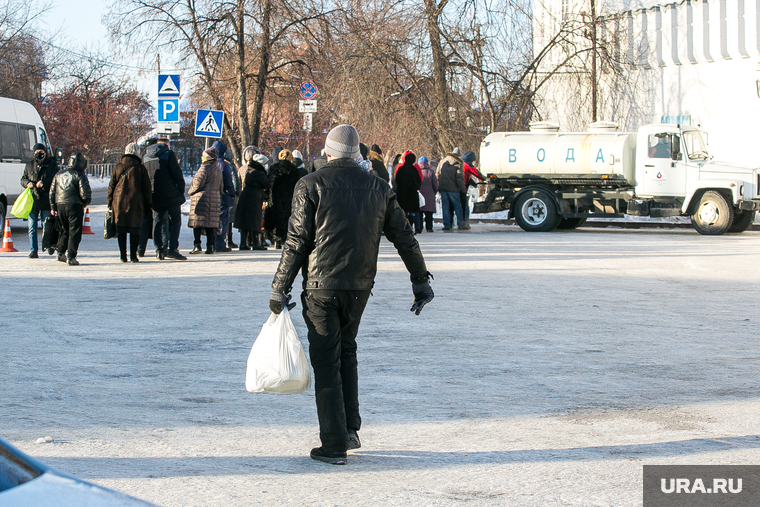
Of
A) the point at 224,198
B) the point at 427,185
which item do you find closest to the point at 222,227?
the point at 224,198

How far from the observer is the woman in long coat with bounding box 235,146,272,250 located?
15.3 meters

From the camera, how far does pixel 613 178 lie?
21781mm

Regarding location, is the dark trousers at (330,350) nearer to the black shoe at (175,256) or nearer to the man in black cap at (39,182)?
the black shoe at (175,256)

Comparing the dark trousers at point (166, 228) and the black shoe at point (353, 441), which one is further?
the dark trousers at point (166, 228)

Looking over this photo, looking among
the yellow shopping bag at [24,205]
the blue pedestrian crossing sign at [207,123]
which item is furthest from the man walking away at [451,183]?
the yellow shopping bag at [24,205]

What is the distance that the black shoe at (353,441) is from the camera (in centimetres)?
469

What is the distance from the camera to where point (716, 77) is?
3966cm

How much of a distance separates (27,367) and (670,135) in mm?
17948

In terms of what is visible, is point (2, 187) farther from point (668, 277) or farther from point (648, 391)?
point (648, 391)

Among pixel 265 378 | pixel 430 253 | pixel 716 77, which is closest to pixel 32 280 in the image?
pixel 430 253

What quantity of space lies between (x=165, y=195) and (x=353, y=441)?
32.2ft

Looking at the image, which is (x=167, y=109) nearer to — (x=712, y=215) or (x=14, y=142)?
(x=14, y=142)

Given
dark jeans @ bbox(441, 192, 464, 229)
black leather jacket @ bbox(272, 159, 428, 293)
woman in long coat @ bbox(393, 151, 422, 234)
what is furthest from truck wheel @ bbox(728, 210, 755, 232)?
black leather jacket @ bbox(272, 159, 428, 293)

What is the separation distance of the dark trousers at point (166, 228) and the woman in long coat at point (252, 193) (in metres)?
1.47
